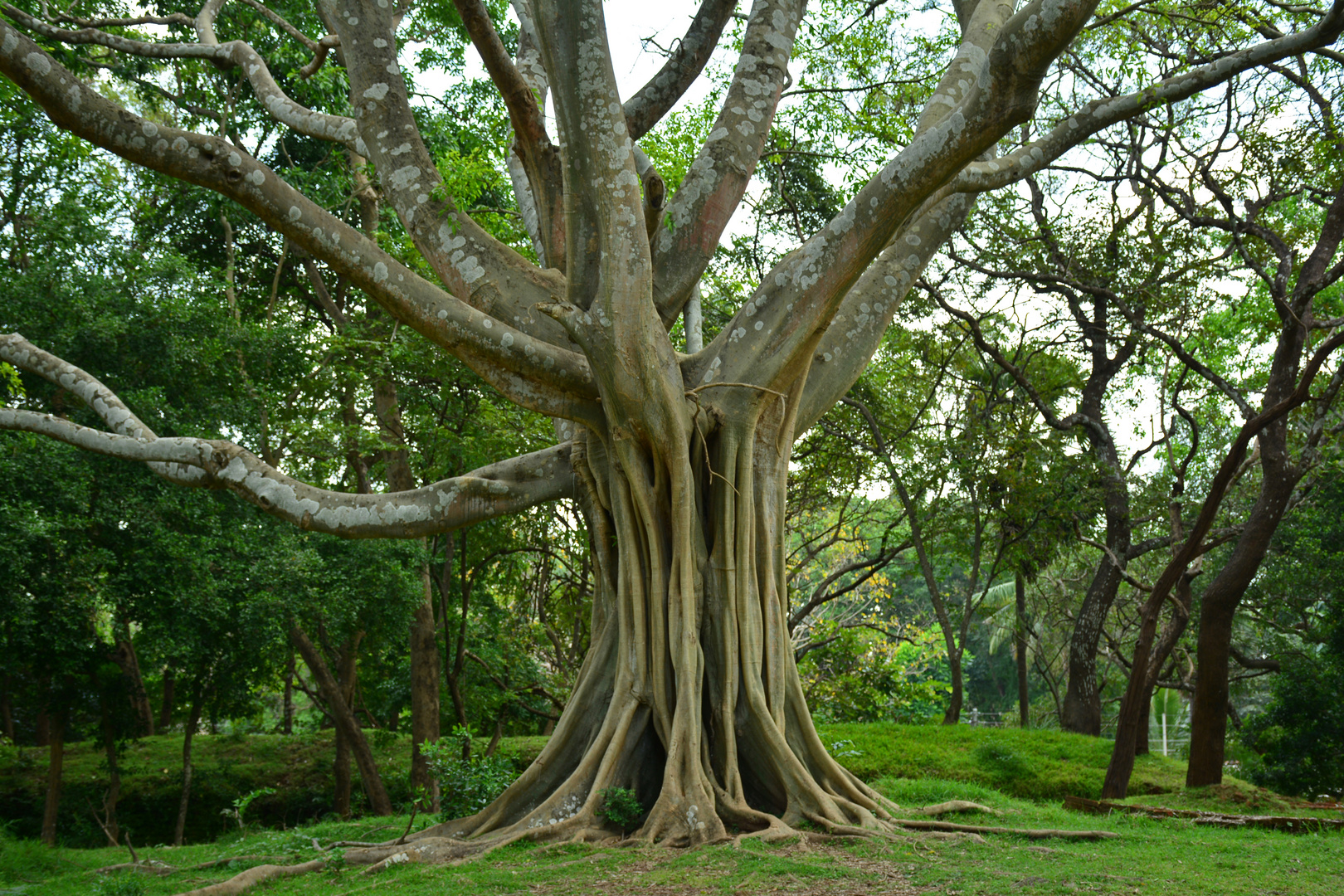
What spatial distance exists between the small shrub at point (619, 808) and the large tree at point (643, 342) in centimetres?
6

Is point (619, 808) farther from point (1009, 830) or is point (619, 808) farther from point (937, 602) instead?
point (937, 602)

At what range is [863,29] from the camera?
9195 mm

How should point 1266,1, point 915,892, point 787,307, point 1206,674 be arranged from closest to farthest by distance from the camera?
1. point 915,892
2. point 787,307
3. point 1206,674
4. point 1266,1

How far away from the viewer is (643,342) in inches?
194

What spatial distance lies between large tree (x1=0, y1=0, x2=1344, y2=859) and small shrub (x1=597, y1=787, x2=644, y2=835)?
0.06 metres

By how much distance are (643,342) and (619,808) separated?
Result: 2529mm

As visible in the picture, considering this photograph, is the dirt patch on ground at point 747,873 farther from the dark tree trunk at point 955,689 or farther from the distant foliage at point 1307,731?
the dark tree trunk at point 955,689

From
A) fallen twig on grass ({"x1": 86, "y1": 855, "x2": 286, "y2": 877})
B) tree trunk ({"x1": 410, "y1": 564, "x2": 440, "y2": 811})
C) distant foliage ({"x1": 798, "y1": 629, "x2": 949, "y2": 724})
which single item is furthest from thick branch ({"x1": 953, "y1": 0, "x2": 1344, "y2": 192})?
distant foliage ({"x1": 798, "y1": 629, "x2": 949, "y2": 724})

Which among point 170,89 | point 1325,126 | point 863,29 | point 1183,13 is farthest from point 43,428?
point 1325,126

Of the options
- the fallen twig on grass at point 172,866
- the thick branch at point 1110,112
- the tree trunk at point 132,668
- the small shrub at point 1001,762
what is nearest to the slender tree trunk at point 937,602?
the small shrub at point 1001,762

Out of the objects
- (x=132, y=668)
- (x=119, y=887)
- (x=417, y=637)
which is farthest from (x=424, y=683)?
(x=119, y=887)

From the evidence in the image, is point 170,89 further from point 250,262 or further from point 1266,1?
point 1266,1

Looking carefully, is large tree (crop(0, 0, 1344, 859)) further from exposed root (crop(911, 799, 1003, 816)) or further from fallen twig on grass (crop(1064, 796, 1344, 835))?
fallen twig on grass (crop(1064, 796, 1344, 835))

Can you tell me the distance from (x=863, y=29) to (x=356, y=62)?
5333 millimetres
